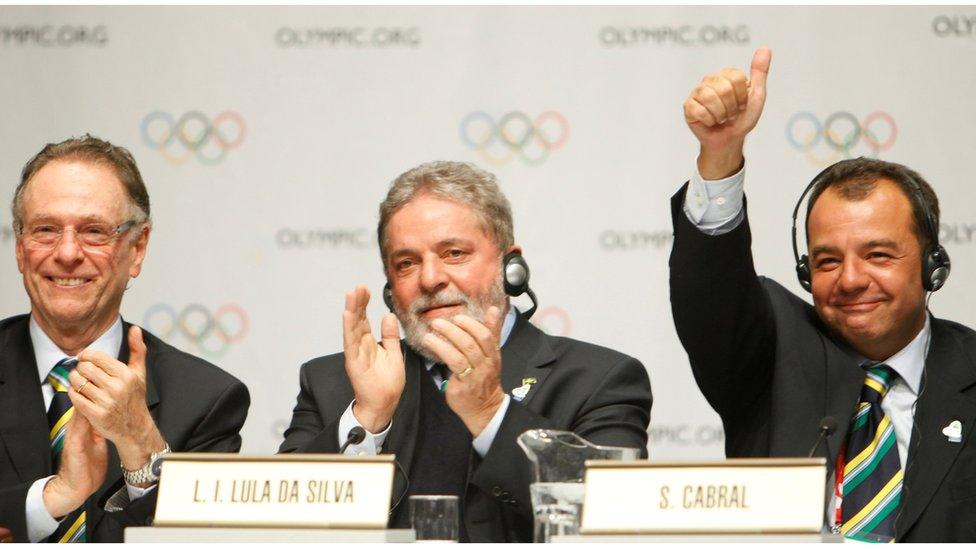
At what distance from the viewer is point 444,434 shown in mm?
3354

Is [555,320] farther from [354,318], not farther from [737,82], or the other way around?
[737,82]

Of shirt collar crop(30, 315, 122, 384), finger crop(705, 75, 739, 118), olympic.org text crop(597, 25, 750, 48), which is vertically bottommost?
shirt collar crop(30, 315, 122, 384)

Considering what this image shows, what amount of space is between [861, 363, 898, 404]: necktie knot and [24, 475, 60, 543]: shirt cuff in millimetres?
1922

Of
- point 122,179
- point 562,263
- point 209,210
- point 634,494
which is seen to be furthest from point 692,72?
point 634,494

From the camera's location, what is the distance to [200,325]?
4633mm

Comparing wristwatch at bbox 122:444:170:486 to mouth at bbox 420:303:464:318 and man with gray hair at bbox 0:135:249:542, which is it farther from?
mouth at bbox 420:303:464:318

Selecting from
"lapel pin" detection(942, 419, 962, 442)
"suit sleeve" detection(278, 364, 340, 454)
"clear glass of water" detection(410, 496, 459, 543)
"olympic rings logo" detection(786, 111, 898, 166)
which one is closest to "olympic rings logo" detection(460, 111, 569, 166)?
"olympic rings logo" detection(786, 111, 898, 166)

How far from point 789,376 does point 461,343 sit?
938mm

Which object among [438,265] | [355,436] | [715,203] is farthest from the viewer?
[438,265]

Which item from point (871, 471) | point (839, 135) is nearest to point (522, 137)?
point (839, 135)

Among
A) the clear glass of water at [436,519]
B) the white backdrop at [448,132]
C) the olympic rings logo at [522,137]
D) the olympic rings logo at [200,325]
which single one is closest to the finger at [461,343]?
the clear glass of water at [436,519]

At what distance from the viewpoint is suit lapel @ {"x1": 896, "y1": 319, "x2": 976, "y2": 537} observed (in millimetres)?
3111

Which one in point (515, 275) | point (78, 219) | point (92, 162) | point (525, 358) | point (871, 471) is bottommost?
point (871, 471)

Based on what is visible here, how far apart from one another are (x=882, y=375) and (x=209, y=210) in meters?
2.40
